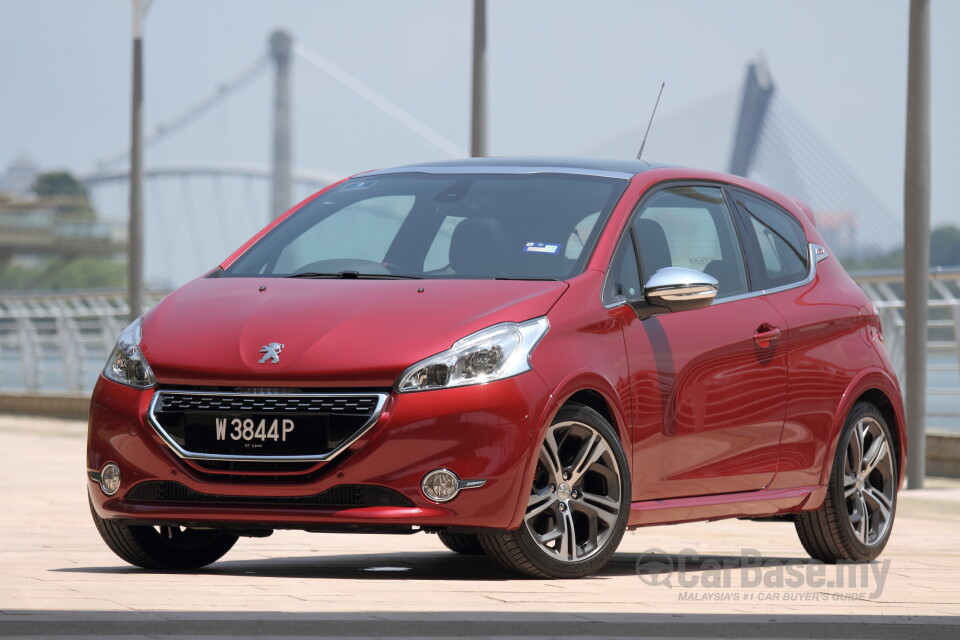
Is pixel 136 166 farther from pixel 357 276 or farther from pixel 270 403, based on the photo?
pixel 270 403

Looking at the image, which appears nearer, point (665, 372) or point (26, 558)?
point (665, 372)

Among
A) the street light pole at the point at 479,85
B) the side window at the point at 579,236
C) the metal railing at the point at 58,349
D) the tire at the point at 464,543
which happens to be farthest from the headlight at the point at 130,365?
the metal railing at the point at 58,349

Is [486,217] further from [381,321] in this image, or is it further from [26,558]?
[26,558]

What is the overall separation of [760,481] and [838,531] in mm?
644

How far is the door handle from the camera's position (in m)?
7.19

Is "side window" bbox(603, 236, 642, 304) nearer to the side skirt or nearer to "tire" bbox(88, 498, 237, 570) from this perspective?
the side skirt

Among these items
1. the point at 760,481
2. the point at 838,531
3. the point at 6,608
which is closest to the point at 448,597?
the point at 6,608

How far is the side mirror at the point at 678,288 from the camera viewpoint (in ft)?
21.7

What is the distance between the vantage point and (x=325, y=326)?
6.04m

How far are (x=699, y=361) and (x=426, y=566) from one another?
132 cm

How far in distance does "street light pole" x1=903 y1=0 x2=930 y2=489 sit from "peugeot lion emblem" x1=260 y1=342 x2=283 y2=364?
353 inches

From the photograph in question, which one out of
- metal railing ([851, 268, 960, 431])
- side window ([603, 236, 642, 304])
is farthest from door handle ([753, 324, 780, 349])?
metal railing ([851, 268, 960, 431])

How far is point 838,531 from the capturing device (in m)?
7.74

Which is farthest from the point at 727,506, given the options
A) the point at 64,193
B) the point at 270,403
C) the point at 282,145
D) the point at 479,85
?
the point at 64,193
